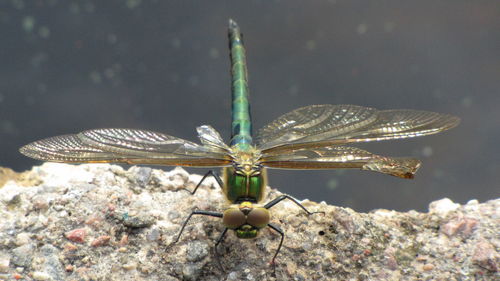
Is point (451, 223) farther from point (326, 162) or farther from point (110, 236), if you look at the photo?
point (110, 236)

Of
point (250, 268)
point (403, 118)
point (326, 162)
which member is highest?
point (403, 118)

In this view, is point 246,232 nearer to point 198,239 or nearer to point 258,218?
point 258,218

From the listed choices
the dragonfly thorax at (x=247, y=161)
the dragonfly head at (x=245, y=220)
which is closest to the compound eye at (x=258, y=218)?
the dragonfly head at (x=245, y=220)

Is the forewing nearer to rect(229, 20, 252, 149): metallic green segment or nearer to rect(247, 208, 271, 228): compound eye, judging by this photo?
rect(229, 20, 252, 149): metallic green segment

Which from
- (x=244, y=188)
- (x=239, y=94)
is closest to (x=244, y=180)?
(x=244, y=188)

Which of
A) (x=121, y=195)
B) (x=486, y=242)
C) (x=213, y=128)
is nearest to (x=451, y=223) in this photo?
(x=486, y=242)
